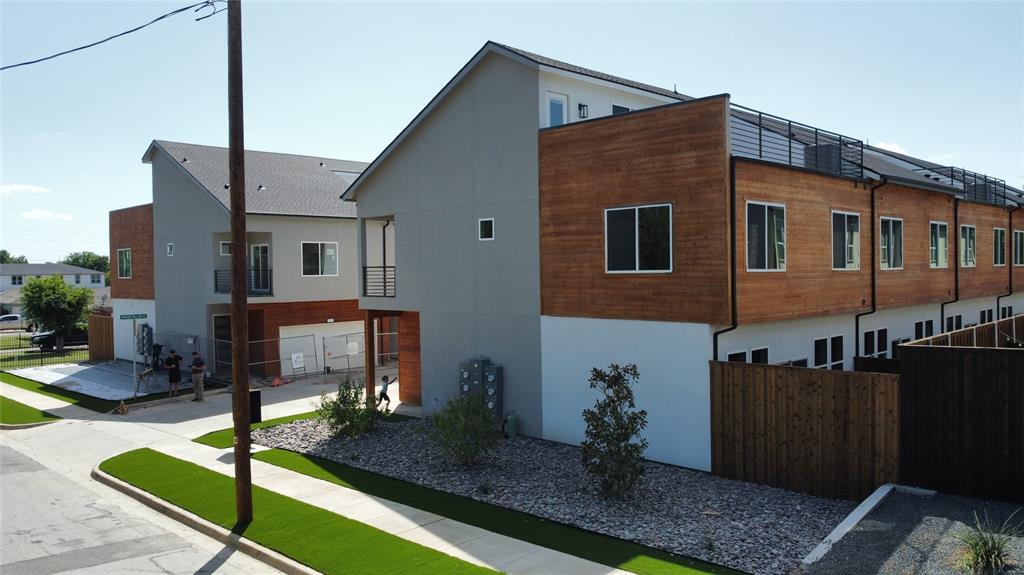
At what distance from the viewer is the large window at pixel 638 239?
1535cm

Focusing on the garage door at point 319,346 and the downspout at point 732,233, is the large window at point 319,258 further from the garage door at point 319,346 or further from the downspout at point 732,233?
the downspout at point 732,233

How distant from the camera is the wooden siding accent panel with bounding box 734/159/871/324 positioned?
1484 cm

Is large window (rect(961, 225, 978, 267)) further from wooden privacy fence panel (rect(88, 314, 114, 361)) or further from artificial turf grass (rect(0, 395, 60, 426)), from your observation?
wooden privacy fence panel (rect(88, 314, 114, 361))

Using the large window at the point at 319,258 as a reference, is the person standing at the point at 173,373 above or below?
below

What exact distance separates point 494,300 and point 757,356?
21.9 ft

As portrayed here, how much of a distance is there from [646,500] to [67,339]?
4664 centimetres

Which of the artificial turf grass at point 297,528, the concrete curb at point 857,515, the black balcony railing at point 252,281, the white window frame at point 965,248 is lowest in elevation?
the artificial turf grass at point 297,528

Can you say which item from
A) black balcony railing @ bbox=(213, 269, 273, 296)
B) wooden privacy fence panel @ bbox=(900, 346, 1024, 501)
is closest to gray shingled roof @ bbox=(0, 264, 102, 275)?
black balcony railing @ bbox=(213, 269, 273, 296)

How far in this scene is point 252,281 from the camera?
3206 cm

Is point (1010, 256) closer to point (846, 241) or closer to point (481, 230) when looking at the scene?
point (846, 241)

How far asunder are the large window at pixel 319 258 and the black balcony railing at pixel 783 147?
1985cm

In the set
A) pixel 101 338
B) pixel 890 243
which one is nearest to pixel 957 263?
pixel 890 243

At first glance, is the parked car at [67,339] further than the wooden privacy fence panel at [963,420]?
Yes

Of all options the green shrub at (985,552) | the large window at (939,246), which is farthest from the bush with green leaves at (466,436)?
the large window at (939,246)
